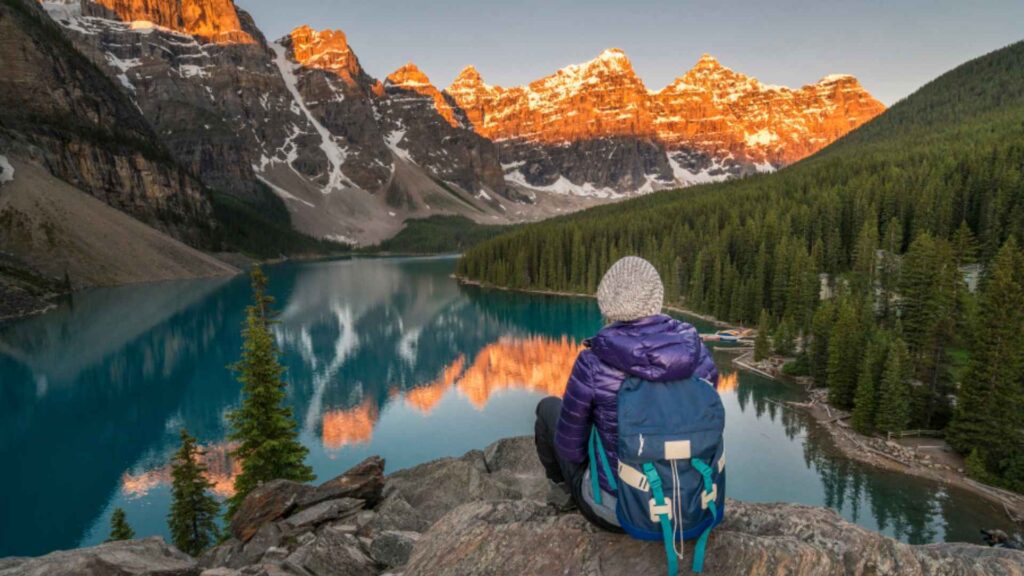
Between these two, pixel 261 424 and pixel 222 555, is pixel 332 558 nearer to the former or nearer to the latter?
pixel 222 555

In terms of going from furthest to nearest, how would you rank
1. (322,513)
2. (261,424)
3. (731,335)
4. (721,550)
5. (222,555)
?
(731,335) → (261,424) → (322,513) → (222,555) → (721,550)

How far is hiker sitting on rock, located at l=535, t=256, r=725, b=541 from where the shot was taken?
13.2ft

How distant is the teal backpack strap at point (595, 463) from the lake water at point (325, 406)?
24.7 m

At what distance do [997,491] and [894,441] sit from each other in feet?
19.0

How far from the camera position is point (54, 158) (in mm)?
118812

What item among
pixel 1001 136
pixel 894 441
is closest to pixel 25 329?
pixel 894 441

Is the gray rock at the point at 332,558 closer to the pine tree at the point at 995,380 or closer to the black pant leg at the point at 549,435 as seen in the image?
the black pant leg at the point at 549,435

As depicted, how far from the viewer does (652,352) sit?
4.08 metres

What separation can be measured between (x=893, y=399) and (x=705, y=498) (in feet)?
110

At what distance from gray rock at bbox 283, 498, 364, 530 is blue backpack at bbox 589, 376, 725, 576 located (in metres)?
10.4

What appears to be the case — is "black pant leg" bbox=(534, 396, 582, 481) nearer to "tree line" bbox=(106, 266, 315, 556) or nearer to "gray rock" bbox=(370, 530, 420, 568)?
"gray rock" bbox=(370, 530, 420, 568)

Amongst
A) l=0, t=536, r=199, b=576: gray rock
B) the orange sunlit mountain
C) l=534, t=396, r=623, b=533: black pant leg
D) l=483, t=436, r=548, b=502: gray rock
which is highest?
l=534, t=396, r=623, b=533: black pant leg

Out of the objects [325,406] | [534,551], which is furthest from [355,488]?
[325,406]

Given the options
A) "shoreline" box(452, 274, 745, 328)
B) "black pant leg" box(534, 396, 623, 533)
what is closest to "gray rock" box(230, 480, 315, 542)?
"black pant leg" box(534, 396, 623, 533)
